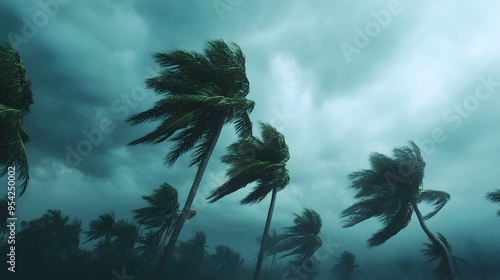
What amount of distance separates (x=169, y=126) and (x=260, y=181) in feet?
19.0

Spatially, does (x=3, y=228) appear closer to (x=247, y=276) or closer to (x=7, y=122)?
(x=7, y=122)

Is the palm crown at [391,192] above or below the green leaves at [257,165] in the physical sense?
above

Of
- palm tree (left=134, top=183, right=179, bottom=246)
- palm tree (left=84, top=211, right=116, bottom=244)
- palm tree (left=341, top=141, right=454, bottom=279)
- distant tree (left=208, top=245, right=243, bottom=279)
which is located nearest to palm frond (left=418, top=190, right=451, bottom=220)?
palm tree (left=341, top=141, right=454, bottom=279)

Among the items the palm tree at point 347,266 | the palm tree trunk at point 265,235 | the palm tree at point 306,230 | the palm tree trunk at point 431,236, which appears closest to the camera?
the palm tree trunk at point 265,235

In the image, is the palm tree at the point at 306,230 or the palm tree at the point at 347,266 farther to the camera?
the palm tree at the point at 347,266

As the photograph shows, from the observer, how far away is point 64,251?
54.7 metres

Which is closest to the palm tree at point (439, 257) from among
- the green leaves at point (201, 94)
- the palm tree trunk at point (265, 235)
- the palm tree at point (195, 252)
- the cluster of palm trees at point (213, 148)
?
the cluster of palm trees at point (213, 148)

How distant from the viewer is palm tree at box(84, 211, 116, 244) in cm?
4031

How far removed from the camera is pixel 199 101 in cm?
934

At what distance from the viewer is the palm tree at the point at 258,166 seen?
37.0ft

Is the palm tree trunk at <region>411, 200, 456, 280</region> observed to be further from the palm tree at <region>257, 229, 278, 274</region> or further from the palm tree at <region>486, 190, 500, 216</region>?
the palm tree at <region>257, 229, 278, 274</region>

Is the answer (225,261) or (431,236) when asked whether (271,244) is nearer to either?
(431,236)

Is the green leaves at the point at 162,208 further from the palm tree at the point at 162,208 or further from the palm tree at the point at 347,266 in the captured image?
the palm tree at the point at 347,266

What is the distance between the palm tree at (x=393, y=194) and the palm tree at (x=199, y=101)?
1392cm
